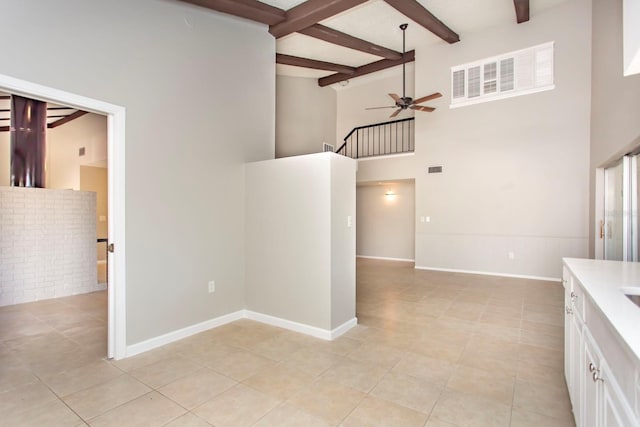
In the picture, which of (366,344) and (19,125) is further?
(19,125)

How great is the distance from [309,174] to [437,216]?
15.2ft

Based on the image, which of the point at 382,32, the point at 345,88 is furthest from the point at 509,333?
the point at 345,88

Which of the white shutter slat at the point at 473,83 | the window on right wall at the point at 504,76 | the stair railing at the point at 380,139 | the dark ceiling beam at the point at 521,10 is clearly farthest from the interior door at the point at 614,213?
the stair railing at the point at 380,139

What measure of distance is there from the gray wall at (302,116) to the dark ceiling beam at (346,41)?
5.89 feet

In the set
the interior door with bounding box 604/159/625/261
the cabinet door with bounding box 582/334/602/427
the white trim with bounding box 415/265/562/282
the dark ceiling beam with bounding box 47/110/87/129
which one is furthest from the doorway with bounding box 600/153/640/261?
the dark ceiling beam with bounding box 47/110/87/129

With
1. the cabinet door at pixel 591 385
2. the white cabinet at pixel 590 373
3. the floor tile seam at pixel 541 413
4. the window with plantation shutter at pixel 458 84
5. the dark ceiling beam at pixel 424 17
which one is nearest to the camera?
the white cabinet at pixel 590 373

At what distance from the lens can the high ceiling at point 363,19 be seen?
4.26 m

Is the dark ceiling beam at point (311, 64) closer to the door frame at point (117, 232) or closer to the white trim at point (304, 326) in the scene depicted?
the door frame at point (117, 232)

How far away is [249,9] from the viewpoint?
396 centimetres

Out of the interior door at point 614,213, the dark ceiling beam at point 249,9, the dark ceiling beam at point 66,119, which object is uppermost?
the dark ceiling beam at point 249,9

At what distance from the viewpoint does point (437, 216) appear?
716 cm

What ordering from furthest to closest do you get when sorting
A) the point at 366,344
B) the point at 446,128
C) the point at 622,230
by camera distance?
the point at 446,128
the point at 622,230
the point at 366,344

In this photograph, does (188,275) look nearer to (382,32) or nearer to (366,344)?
(366,344)

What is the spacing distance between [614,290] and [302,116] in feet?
23.6
